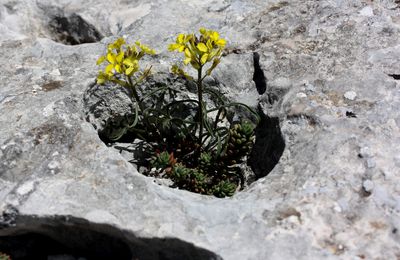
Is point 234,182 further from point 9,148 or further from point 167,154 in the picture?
point 9,148

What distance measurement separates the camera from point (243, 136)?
3.55m

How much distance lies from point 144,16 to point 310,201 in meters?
2.47

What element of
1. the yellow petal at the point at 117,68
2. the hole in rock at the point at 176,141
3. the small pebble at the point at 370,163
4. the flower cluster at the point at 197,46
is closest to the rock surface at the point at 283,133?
the small pebble at the point at 370,163

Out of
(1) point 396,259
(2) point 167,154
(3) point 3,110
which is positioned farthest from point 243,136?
(3) point 3,110

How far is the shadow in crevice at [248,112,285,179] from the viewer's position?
128 inches

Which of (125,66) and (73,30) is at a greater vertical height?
(125,66)

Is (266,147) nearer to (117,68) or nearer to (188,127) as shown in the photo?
(188,127)

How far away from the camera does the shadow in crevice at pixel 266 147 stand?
3260mm

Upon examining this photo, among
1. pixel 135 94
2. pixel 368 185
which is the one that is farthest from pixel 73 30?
pixel 368 185

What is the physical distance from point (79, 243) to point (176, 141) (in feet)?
4.01

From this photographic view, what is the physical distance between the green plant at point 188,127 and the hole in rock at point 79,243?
2.52 ft

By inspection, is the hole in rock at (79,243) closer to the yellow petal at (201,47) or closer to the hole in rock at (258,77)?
the yellow petal at (201,47)

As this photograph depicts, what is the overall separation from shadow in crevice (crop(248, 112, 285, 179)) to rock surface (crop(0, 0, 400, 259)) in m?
0.09

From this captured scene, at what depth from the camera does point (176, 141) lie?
12.8 ft
